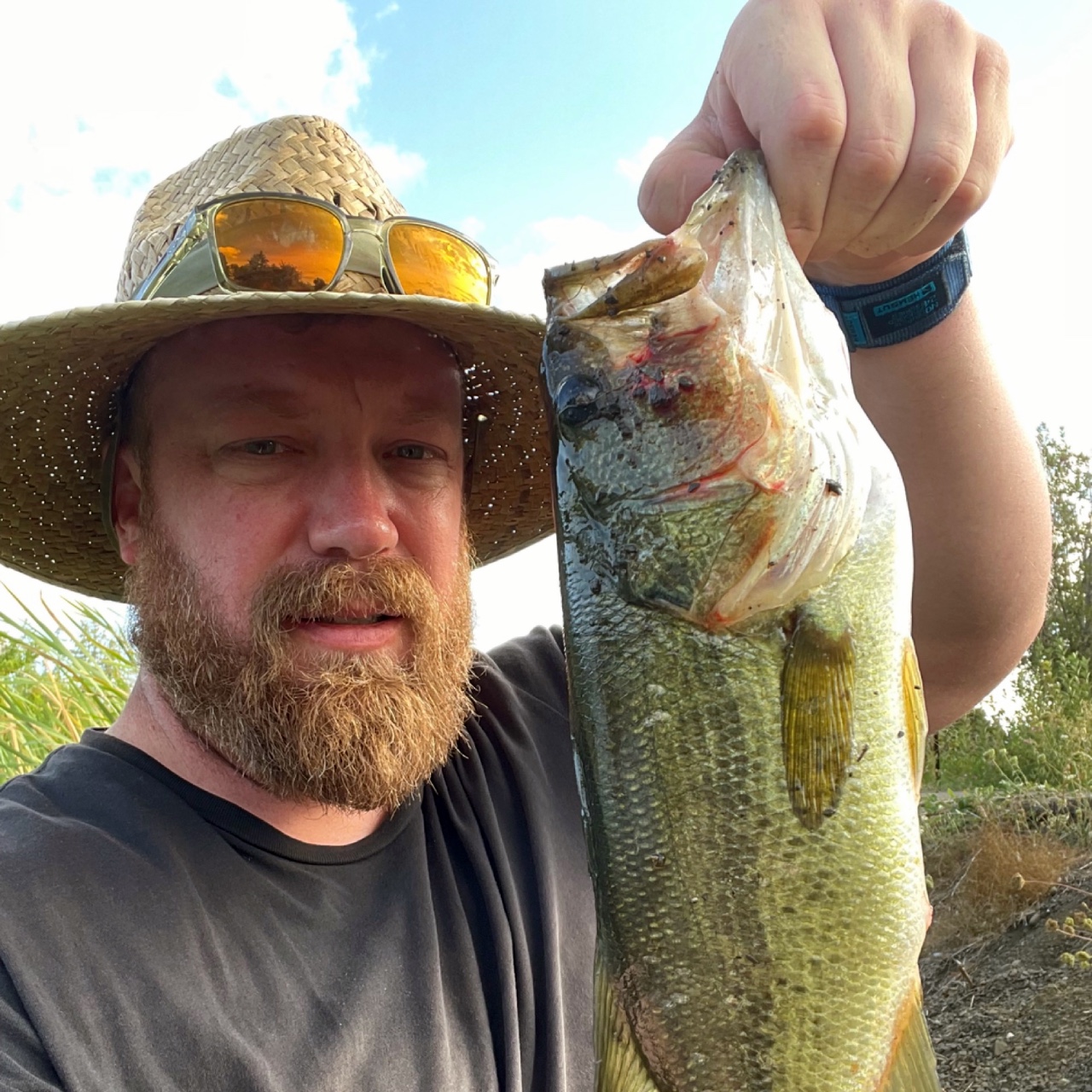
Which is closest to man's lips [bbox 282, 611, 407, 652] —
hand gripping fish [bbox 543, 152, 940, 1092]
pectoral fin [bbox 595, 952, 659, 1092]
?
hand gripping fish [bbox 543, 152, 940, 1092]

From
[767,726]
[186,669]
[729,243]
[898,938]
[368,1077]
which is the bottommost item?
[368,1077]

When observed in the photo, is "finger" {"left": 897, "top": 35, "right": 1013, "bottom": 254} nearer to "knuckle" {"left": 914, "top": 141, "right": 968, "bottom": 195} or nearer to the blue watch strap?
"knuckle" {"left": 914, "top": 141, "right": 968, "bottom": 195}

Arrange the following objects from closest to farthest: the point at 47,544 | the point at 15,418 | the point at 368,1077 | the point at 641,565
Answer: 1. the point at 641,565
2. the point at 368,1077
3. the point at 15,418
4. the point at 47,544

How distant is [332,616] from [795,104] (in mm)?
1337

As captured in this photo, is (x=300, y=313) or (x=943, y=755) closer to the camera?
(x=300, y=313)

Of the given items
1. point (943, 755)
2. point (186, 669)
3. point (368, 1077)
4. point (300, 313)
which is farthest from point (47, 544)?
point (943, 755)

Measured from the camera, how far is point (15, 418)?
7.92 ft

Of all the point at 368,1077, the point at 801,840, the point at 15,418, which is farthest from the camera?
the point at 15,418

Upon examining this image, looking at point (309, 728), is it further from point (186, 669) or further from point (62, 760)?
point (62, 760)

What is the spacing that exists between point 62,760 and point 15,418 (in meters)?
0.92

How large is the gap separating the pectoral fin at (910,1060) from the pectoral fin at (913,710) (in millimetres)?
351

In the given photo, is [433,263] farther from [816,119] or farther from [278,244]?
[816,119]

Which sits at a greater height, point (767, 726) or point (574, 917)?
point (767, 726)

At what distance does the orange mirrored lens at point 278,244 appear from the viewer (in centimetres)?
211
